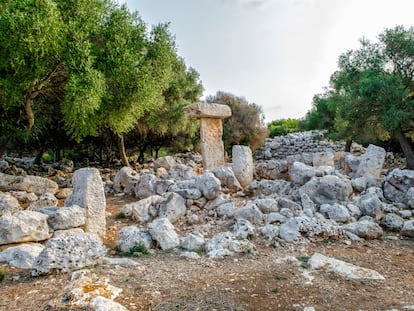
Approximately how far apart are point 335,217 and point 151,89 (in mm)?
6181

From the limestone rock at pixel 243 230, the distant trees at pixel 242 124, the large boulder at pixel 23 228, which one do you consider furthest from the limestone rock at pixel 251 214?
Result: the distant trees at pixel 242 124

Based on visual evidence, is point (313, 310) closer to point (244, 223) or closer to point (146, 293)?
point (146, 293)

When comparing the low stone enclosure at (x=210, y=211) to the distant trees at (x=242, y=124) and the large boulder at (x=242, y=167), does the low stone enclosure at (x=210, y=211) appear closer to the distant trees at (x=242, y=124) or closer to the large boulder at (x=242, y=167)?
the large boulder at (x=242, y=167)

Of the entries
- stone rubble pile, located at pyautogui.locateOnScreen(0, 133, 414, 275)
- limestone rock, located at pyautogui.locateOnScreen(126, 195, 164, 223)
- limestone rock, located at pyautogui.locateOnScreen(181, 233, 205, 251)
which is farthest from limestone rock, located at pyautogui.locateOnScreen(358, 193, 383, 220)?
limestone rock, located at pyautogui.locateOnScreen(126, 195, 164, 223)

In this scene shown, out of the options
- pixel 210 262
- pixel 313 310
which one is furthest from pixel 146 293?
pixel 313 310

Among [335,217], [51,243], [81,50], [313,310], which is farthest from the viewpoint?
[81,50]

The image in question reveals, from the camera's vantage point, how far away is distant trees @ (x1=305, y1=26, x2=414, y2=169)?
458 inches

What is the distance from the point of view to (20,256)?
153 inches

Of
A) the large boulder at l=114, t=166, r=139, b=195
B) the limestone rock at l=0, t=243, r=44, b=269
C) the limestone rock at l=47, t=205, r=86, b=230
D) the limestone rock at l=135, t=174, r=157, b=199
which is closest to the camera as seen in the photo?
the limestone rock at l=0, t=243, r=44, b=269

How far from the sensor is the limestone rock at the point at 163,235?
4.74 meters

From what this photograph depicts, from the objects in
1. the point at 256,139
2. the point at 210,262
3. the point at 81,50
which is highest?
the point at 81,50

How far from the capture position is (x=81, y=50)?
7633 millimetres

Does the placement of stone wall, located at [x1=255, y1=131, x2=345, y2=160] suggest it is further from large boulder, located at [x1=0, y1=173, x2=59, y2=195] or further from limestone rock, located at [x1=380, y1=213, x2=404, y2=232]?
limestone rock, located at [x1=380, y1=213, x2=404, y2=232]

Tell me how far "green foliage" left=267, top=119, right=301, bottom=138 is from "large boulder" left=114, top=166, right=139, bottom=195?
19.9 m
